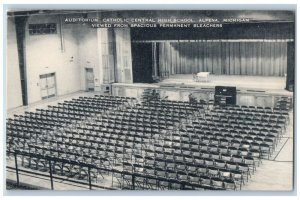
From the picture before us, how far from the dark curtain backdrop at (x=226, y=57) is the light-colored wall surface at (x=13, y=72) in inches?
417

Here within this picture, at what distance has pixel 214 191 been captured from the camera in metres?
Result: 12.3

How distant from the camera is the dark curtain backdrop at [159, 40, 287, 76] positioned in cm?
3161

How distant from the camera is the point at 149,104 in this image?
23234 millimetres

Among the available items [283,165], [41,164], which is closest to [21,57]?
[41,164]

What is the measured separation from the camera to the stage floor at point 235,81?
93.8ft

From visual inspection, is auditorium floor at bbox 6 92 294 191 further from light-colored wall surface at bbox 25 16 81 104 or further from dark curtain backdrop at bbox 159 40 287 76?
dark curtain backdrop at bbox 159 40 287 76

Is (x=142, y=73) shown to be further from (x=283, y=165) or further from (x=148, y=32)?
(x=283, y=165)

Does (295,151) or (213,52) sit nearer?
(295,151)

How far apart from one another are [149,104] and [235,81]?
980cm

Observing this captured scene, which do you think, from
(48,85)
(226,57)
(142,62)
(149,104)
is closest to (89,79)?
(48,85)

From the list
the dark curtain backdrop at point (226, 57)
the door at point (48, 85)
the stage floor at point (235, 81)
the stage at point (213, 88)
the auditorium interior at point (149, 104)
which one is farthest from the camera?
the dark curtain backdrop at point (226, 57)

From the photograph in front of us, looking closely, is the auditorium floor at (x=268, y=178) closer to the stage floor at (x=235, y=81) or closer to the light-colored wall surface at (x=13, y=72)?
the light-colored wall surface at (x=13, y=72)

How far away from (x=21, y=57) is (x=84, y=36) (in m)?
6.36

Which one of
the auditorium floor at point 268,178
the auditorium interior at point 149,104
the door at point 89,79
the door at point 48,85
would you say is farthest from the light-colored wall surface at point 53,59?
the auditorium floor at point 268,178
